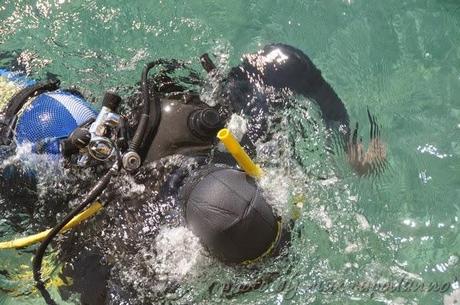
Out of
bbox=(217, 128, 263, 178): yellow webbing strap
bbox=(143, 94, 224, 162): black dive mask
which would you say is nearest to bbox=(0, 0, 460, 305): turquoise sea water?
bbox=(217, 128, 263, 178): yellow webbing strap

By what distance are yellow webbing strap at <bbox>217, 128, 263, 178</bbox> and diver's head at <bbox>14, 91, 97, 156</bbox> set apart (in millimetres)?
666

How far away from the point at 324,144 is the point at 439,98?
1.13 metres

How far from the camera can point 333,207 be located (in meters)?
3.00

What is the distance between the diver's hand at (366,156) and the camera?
10.4ft

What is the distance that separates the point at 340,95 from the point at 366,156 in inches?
26.9

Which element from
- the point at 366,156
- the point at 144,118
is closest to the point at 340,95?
the point at 366,156

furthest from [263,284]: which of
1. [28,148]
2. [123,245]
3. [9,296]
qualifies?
[9,296]

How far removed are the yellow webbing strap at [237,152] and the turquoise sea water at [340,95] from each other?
0.16 m

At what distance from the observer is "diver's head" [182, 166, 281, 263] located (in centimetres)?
208

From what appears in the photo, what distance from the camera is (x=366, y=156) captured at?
3312mm

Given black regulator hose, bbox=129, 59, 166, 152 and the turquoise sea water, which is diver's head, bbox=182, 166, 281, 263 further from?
black regulator hose, bbox=129, 59, 166, 152

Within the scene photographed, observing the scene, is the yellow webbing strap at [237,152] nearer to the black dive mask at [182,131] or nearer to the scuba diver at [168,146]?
the scuba diver at [168,146]

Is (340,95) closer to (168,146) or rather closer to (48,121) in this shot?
(168,146)

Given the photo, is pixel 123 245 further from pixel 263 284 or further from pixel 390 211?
pixel 390 211
